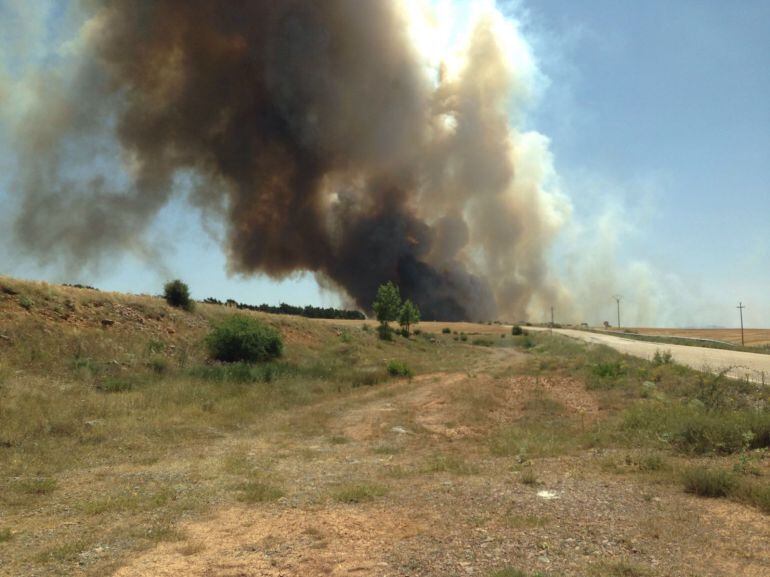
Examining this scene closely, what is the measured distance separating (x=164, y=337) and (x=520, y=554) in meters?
21.5

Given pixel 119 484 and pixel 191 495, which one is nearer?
pixel 191 495

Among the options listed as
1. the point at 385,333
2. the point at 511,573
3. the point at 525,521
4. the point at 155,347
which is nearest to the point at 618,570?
the point at 511,573

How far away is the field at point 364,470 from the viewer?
206 inches

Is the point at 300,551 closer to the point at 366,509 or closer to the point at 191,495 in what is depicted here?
the point at 366,509

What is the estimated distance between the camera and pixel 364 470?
9328mm

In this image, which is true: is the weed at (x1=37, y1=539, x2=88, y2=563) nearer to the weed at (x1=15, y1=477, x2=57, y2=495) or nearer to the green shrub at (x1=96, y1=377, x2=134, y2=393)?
the weed at (x1=15, y1=477, x2=57, y2=495)

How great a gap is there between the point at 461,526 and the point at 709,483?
3.30 meters

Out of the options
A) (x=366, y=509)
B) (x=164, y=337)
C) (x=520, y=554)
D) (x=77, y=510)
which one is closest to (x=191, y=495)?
(x=77, y=510)

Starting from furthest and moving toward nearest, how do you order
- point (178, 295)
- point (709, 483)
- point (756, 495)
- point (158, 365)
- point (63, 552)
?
point (178, 295) → point (158, 365) → point (709, 483) → point (756, 495) → point (63, 552)

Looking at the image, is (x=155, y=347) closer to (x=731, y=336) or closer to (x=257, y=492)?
(x=257, y=492)

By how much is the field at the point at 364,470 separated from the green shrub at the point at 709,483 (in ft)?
0.06

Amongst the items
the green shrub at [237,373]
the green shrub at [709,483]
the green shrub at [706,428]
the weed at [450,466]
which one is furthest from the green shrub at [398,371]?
the green shrub at [709,483]

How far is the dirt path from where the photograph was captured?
4.91 meters

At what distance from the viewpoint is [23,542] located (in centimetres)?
587
